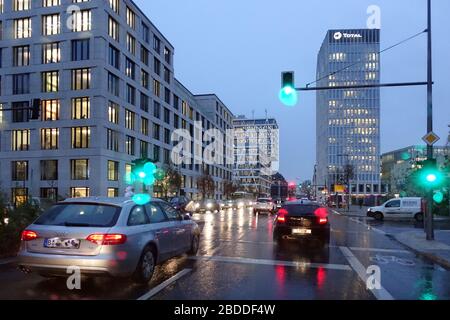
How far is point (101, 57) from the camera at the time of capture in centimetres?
4878

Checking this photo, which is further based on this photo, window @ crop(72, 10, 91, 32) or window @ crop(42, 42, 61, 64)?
window @ crop(42, 42, 61, 64)

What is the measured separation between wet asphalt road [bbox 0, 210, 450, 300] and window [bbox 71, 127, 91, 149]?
38663 mm

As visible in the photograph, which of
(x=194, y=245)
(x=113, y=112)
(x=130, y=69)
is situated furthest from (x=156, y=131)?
(x=194, y=245)

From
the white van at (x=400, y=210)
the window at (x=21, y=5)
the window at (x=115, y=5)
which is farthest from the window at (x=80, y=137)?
the white van at (x=400, y=210)

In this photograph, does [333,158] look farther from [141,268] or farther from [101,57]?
[141,268]

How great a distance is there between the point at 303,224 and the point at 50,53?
45769 mm

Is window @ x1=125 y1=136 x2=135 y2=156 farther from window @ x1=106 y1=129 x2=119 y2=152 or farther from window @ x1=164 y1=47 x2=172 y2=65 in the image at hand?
window @ x1=164 y1=47 x2=172 y2=65

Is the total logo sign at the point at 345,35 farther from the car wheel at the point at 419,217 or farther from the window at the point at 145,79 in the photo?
the car wheel at the point at 419,217

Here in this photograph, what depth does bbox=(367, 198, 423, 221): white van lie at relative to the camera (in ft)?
105

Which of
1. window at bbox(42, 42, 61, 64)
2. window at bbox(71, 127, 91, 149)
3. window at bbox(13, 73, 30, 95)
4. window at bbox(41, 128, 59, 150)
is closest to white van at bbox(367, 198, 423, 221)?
window at bbox(71, 127, 91, 149)

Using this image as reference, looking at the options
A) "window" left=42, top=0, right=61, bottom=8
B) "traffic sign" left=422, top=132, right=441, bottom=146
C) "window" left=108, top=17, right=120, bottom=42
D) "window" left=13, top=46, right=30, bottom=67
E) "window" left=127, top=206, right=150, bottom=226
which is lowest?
"window" left=127, top=206, right=150, bottom=226

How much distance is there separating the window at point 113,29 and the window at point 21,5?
10122 mm

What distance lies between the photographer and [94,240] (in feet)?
24.0

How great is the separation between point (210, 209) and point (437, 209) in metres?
22.3
